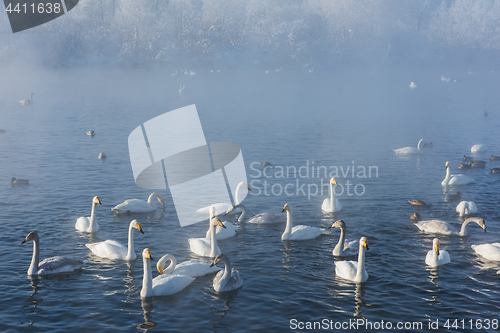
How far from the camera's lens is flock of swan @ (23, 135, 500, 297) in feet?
47.4

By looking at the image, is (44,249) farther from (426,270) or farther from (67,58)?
(67,58)

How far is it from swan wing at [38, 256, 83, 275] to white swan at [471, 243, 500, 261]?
13.9 m

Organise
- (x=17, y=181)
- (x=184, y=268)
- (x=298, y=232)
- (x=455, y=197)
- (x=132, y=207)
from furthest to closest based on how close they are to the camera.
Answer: (x=17, y=181)
(x=455, y=197)
(x=132, y=207)
(x=298, y=232)
(x=184, y=268)

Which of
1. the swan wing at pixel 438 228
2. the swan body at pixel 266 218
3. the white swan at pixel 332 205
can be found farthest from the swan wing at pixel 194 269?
the swan wing at pixel 438 228

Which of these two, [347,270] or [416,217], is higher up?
[347,270]

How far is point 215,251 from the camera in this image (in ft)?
55.9

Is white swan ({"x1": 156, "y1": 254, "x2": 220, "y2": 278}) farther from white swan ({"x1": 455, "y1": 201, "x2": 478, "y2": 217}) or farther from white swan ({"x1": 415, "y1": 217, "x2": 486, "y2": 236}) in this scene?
white swan ({"x1": 455, "y1": 201, "x2": 478, "y2": 217})

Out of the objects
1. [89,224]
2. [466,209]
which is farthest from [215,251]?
[466,209]

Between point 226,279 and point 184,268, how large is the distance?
1.52m

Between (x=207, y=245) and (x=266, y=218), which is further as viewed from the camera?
(x=266, y=218)

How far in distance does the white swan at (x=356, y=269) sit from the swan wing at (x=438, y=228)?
545cm

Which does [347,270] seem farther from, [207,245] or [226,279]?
[207,245]

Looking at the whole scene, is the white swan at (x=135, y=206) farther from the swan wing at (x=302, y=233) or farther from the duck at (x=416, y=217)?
the duck at (x=416, y=217)

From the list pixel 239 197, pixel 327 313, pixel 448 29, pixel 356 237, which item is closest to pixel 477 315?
pixel 327 313
